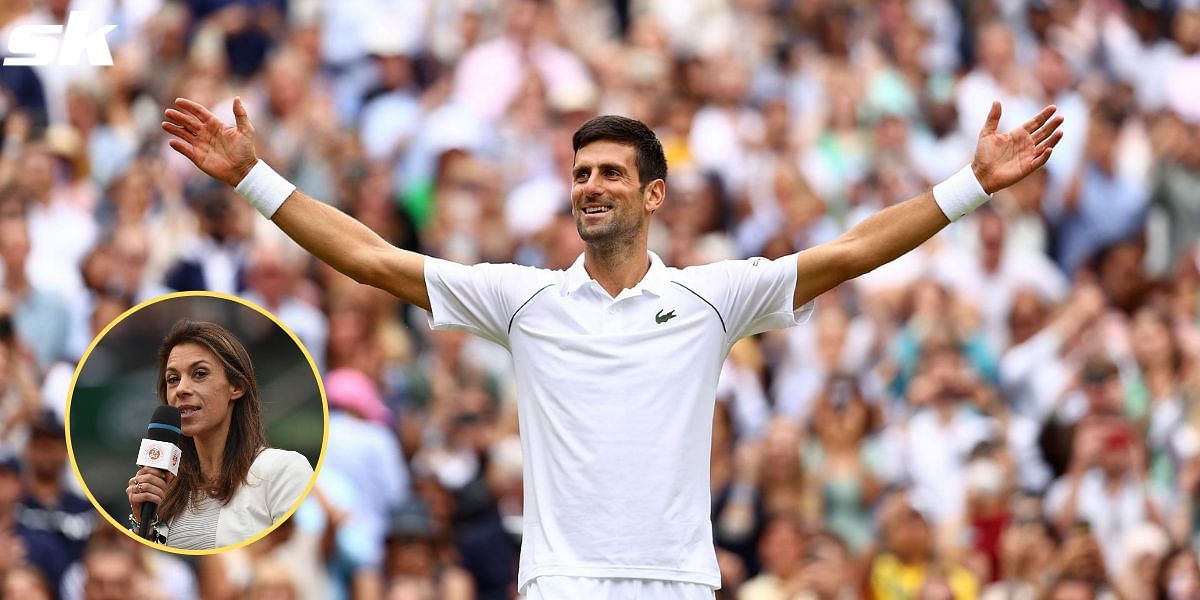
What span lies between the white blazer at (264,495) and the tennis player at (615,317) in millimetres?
754

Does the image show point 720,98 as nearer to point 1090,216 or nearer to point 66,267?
point 1090,216

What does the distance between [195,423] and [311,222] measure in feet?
3.10

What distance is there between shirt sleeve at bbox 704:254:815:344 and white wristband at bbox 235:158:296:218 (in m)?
1.41

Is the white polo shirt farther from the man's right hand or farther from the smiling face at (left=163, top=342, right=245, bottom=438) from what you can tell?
the smiling face at (left=163, top=342, right=245, bottom=438)

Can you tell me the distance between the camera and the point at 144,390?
6730 mm

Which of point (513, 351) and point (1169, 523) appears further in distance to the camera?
point (1169, 523)

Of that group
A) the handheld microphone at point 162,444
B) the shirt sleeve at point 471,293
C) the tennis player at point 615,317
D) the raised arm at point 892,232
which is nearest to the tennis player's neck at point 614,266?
the tennis player at point 615,317

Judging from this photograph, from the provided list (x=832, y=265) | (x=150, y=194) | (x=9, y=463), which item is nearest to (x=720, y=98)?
(x=150, y=194)

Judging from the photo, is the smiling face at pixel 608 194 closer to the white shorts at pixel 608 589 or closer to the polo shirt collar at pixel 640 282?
the polo shirt collar at pixel 640 282

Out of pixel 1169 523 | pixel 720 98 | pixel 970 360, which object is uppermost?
pixel 720 98

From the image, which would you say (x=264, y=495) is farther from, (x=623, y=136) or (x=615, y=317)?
(x=623, y=136)

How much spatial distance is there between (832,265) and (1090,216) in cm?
911

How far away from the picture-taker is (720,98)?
16.7 m

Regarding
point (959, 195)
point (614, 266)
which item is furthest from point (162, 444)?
point (959, 195)
